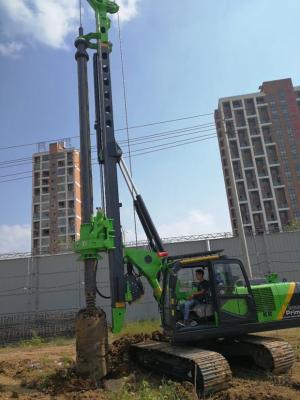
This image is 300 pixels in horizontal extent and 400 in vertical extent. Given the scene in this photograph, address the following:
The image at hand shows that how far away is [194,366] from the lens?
23.2 ft

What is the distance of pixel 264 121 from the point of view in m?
91.5

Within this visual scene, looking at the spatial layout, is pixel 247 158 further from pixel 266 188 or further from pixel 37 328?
pixel 37 328

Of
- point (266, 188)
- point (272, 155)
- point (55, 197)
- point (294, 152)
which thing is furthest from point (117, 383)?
point (55, 197)

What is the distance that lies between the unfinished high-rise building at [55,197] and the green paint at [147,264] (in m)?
89.0

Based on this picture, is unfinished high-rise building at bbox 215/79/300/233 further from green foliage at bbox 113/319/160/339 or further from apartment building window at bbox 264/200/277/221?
green foliage at bbox 113/319/160/339

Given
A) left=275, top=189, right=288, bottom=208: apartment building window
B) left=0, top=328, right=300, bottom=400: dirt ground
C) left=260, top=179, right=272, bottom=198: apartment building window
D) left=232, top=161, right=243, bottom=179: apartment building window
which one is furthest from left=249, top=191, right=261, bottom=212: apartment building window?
left=0, top=328, right=300, bottom=400: dirt ground

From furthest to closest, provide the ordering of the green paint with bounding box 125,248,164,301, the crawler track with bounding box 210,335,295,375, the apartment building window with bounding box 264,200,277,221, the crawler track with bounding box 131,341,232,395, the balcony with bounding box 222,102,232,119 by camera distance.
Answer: the balcony with bounding box 222,102,232,119 → the apartment building window with bounding box 264,200,277,221 → the green paint with bounding box 125,248,164,301 → the crawler track with bounding box 210,335,295,375 → the crawler track with bounding box 131,341,232,395

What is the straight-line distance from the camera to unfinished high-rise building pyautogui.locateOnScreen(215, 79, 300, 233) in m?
83.8

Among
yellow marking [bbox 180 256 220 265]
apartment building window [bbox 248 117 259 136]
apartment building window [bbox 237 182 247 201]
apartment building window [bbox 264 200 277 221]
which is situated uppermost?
apartment building window [bbox 248 117 259 136]

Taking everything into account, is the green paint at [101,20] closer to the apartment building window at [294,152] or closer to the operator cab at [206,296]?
the operator cab at [206,296]

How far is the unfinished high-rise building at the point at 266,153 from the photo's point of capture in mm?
83812

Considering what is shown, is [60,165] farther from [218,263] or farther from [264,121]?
[218,263]

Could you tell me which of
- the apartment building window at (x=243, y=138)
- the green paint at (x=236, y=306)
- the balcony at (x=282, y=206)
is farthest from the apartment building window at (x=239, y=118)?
the green paint at (x=236, y=306)

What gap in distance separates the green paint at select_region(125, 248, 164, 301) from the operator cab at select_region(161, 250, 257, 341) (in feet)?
1.31
